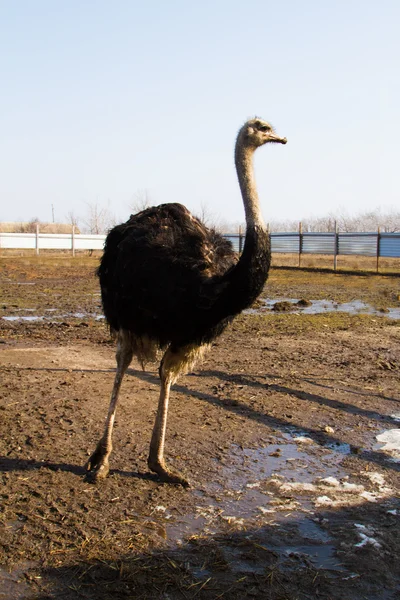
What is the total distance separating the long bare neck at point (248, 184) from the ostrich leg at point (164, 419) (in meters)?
0.89

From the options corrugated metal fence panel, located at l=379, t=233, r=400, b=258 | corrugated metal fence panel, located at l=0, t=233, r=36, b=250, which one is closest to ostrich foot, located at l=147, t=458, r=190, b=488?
corrugated metal fence panel, located at l=379, t=233, r=400, b=258

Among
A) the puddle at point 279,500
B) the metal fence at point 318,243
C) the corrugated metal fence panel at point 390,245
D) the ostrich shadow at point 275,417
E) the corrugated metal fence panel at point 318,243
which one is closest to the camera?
the puddle at point 279,500

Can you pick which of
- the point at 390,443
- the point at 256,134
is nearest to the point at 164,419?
the point at 390,443

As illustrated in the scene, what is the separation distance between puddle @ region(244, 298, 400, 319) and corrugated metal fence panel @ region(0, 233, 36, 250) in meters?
23.2

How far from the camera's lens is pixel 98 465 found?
422 centimetres

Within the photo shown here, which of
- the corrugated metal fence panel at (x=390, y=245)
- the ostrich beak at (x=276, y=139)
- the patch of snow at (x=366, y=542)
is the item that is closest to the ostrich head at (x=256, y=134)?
the ostrich beak at (x=276, y=139)

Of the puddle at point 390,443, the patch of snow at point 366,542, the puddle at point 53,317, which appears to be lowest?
the patch of snow at point 366,542

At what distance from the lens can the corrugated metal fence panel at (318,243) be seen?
1087 inches

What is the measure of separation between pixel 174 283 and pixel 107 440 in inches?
43.4

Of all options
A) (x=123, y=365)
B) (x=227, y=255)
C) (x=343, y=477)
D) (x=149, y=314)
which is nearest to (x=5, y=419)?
(x=123, y=365)

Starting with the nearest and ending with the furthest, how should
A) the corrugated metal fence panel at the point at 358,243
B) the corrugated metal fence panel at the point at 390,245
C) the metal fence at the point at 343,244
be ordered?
1. the corrugated metal fence panel at the point at 390,245
2. the metal fence at the point at 343,244
3. the corrugated metal fence panel at the point at 358,243

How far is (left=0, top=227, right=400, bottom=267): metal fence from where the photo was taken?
83.3ft

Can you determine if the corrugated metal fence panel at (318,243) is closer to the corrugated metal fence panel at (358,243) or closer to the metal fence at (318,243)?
the metal fence at (318,243)

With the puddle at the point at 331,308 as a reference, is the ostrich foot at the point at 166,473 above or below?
below
